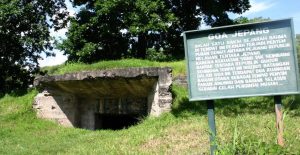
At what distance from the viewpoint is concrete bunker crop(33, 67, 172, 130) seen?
10.1 m

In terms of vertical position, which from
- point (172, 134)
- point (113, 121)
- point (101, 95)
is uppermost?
point (101, 95)

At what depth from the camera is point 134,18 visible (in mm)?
16344

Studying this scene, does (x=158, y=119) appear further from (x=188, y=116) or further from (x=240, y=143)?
(x=240, y=143)

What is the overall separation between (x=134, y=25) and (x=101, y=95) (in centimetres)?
520

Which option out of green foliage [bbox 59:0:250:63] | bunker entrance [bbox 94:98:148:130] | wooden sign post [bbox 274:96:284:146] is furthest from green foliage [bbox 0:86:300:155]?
green foliage [bbox 59:0:250:63]

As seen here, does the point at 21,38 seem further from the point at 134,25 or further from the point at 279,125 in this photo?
the point at 279,125

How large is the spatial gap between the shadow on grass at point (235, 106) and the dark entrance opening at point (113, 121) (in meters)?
2.35

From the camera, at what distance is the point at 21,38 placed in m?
17.5

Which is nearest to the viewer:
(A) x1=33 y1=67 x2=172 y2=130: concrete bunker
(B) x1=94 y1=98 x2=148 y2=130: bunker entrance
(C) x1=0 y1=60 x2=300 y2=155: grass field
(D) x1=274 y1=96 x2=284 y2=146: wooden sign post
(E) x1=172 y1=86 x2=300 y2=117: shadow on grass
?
(D) x1=274 y1=96 x2=284 y2=146: wooden sign post

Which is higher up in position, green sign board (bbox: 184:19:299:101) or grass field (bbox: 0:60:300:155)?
green sign board (bbox: 184:19:299:101)

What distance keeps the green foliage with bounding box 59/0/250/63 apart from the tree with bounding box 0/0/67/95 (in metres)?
1.30

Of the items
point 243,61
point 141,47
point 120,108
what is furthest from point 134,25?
point 243,61

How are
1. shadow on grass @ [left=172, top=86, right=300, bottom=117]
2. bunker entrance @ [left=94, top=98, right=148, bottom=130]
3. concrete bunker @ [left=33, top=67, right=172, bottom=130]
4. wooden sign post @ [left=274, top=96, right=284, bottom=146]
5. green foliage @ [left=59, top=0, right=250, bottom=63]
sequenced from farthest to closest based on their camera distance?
green foliage @ [left=59, top=0, right=250, bottom=63]
bunker entrance @ [left=94, top=98, right=148, bottom=130]
concrete bunker @ [left=33, top=67, right=172, bottom=130]
shadow on grass @ [left=172, top=86, right=300, bottom=117]
wooden sign post @ [left=274, top=96, right=284, bottom=146]

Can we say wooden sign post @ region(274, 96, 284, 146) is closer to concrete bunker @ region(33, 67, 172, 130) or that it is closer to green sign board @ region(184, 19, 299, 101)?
green sign board @ region(184, 19, 299, 101)
